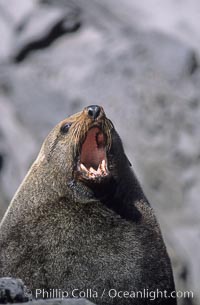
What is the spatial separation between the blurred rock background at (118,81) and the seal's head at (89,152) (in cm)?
579

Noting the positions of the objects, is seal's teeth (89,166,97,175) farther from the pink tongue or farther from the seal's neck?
the seal's neck

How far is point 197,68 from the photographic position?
50.3ft

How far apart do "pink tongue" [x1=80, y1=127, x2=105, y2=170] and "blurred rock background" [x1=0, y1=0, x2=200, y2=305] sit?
5845 mm

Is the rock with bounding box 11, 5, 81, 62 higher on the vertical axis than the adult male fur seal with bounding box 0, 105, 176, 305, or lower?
higher

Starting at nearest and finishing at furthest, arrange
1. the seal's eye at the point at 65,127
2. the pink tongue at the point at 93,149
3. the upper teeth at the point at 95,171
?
the upper teeth at the point at 95,171 < the pink tongue at the point at 93,149 < the seal's eye at the point at 65,127

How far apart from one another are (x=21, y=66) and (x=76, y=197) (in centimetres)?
714

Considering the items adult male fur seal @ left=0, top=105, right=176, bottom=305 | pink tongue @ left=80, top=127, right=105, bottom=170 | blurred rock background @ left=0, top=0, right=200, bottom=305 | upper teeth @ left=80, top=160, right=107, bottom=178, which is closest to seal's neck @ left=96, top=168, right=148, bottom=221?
adult male fur seal @ left=0, top=105, right=176, bottom=305

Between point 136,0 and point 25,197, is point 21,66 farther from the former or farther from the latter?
point 25,197

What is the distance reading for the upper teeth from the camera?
833 centimetres

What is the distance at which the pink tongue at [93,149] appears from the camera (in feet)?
27.8

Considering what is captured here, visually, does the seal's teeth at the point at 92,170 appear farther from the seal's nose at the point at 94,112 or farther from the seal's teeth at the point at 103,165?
the seal's nose at the point at 94,112

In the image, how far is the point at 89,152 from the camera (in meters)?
8.51

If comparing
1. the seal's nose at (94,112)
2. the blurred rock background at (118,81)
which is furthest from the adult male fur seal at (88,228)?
the blurred rock background at (118,81)

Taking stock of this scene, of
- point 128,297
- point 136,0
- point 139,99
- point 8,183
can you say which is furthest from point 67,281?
point 136,0
